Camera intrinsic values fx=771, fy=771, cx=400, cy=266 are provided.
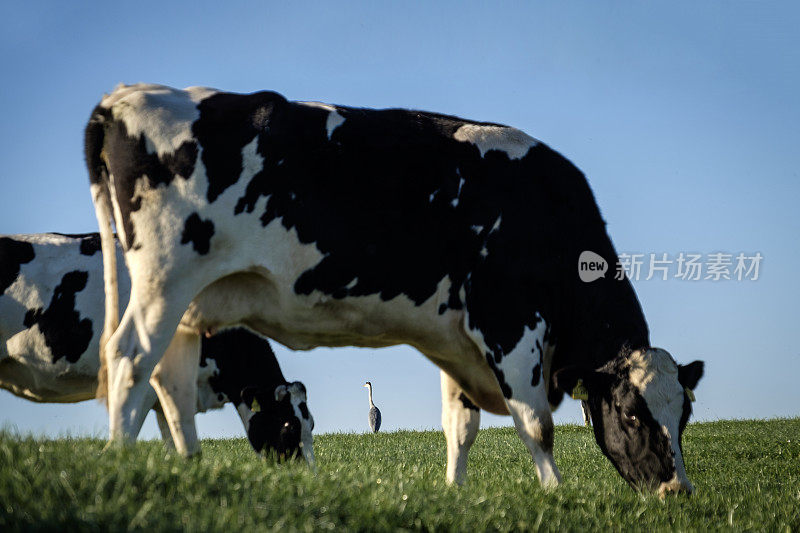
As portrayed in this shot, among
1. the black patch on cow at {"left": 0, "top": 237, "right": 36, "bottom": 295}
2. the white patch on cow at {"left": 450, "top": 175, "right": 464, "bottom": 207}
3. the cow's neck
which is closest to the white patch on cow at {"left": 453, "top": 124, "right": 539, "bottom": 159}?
the white patch on cow at {"left": 450, "top": 175, "right": 464, "bottom": 207}

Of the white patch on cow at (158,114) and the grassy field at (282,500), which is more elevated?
the white patch on cow at (158,114)

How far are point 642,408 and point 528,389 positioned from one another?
3.65 feet

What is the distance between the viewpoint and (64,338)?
10.5m

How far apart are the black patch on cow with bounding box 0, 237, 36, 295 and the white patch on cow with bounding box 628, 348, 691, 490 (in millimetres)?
8289

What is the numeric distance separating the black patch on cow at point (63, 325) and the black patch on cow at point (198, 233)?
18.7 feet

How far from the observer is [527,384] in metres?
6.43

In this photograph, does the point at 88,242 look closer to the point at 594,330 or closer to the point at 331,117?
the point at 331,117

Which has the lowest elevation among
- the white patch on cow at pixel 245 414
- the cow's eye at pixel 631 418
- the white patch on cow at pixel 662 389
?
the white patch on cow at pixel 245 414

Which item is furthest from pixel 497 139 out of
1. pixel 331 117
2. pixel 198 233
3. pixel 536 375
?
pixel 198 233

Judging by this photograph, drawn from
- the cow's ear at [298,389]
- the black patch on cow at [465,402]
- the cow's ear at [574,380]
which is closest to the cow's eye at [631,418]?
the cow's ear at [574,380]

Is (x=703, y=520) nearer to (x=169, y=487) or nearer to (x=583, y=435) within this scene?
(x=169, y=487)

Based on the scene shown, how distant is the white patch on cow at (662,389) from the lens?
21.9 ft

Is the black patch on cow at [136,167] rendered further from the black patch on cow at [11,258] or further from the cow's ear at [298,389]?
the black patch on cow at [11,258]

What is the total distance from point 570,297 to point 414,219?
182 centimetres
